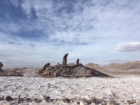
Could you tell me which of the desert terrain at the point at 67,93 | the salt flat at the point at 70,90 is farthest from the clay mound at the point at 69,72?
the salt flat at the point at 70,90

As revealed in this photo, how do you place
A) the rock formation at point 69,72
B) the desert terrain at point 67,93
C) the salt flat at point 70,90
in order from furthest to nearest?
the rock formation at point 69,72
the salt flat at point 70,90
the desert terrain at point 67,93

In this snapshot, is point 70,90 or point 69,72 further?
point 69,72

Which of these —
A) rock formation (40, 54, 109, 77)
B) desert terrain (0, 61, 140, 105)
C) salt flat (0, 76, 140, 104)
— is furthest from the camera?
rock formation (40, 54, 109, 77)

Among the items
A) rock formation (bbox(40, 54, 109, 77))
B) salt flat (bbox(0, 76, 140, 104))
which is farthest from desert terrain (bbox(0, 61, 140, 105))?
rock formation (bbox(40, 54, 109, 77))

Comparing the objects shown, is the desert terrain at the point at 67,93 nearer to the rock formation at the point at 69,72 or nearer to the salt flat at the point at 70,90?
the salt flat at the point at 70,90

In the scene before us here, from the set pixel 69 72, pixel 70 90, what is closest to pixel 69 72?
pixel 69 72

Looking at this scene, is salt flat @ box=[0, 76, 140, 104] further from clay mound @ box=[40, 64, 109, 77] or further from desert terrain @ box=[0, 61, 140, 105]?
clay mound @ box=[40, 64, 109, 77]

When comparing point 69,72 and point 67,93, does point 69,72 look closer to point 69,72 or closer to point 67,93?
point 69,72

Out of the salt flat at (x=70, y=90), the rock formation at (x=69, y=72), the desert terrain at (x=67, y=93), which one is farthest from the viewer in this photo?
the rock formation at (x=69, y=72)

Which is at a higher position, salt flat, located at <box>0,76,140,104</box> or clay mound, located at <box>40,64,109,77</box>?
clay mound, located at <box>40,64,109,77</box>

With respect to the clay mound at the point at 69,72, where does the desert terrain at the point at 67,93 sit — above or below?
below

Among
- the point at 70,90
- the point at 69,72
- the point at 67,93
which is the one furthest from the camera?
the point at 69,72

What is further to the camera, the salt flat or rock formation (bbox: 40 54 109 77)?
rock formation (bbox: 40 54 109 77)

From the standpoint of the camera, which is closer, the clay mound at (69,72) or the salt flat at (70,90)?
the salt flat at (70,90)
